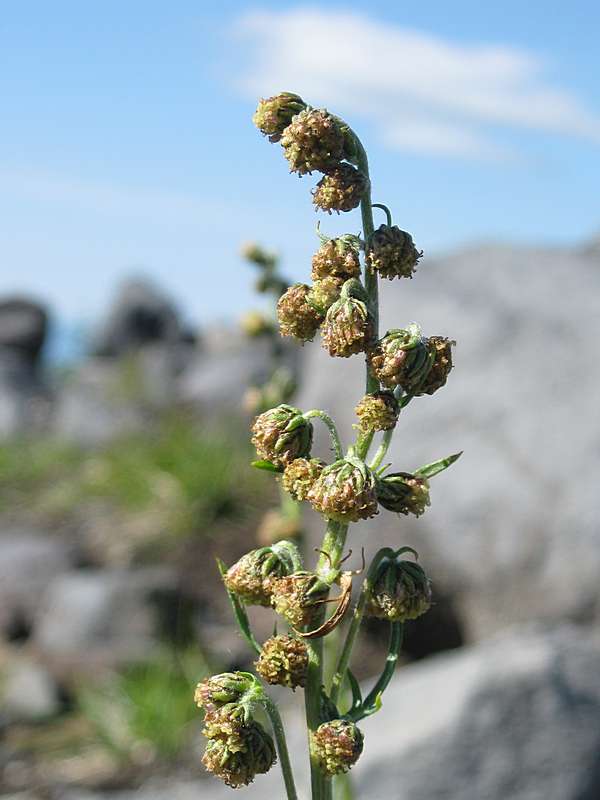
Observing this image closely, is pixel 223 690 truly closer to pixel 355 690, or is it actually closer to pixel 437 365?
pixel 355 690

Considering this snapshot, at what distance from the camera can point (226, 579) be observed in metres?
1.50

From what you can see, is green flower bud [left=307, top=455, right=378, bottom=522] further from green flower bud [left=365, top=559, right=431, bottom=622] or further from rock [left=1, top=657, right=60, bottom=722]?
rock [left=1, top=657, right=60, bottom=722]

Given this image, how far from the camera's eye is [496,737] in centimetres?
440

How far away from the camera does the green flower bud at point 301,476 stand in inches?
56.4

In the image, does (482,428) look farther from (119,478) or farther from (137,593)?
(119,478)

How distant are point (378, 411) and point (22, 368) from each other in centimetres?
1522

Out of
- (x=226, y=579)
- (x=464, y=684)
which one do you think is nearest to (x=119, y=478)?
(x=464, y=684)

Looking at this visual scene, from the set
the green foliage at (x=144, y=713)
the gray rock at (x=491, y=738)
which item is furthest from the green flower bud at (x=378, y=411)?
the green foliage at (x=144, y=713)

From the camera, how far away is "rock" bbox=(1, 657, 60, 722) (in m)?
6.64

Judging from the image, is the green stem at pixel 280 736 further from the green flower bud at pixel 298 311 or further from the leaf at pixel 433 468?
the green flower bud at pixel 298 311

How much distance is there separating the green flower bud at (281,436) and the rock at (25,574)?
6945mm

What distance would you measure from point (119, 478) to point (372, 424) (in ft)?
26.9

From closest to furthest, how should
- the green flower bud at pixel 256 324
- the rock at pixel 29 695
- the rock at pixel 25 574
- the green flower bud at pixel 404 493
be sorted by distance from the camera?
the green flower bud at pixel 404 493 < the green flower bud at pixel 256 324 < the rock at pixel 29 695 < the rock at pixel 25 574

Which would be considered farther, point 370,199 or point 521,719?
point 521,719
